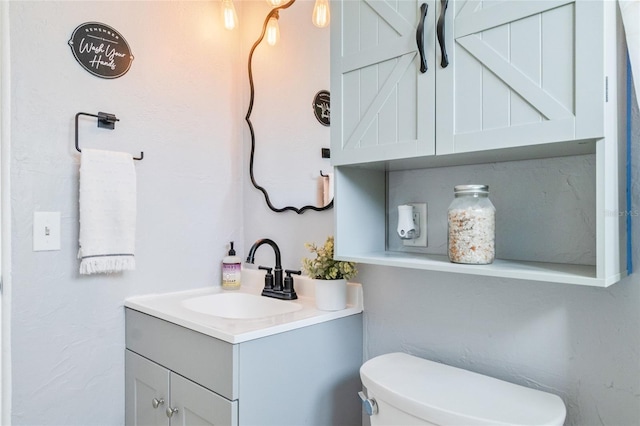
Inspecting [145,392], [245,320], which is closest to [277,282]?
[245,320]

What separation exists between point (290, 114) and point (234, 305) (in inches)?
30.7

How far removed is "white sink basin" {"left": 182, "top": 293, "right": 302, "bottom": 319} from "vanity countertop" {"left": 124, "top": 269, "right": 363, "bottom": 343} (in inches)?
1.8

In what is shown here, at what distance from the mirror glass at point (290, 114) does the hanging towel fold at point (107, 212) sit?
0.52m

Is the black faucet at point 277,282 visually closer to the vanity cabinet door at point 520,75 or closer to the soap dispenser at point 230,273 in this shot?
the soap dispenser at point 230,273

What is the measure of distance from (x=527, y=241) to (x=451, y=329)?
0.33 meters

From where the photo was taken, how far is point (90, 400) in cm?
142

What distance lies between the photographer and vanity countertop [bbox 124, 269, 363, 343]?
1.11m

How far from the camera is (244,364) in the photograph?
1079 millimetres

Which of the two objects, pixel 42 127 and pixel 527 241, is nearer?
pixel 527 241

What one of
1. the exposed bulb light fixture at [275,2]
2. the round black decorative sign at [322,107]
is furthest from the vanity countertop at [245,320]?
the exposed bulb light fixture at [275,2]

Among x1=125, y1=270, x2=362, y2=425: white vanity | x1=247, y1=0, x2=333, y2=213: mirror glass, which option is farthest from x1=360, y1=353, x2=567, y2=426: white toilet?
x1=247, y1=0, x2=333, y2=213: mirror glass

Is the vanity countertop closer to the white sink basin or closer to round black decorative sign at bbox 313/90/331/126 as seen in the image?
the white sink basin

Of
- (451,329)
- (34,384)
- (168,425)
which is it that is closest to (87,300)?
(34,384)

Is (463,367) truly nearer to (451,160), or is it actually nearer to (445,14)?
(451,160)
